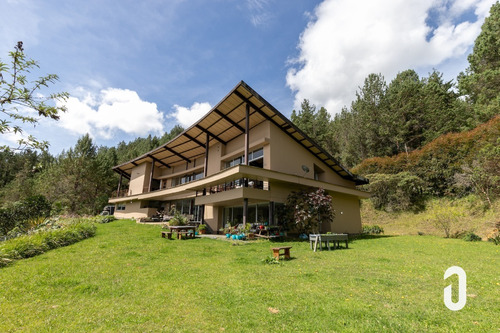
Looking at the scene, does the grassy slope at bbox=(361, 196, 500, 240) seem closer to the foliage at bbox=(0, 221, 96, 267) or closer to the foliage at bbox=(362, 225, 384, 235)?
the foliage at bbox=(362, 225, 384, 235)

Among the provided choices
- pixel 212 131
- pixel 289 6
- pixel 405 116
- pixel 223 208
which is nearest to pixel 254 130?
pixel 212 131

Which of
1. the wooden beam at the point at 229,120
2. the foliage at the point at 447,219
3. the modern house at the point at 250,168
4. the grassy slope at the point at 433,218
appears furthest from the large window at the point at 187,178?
the foliage at the point at 447,219

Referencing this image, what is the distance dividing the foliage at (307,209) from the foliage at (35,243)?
11.8 m

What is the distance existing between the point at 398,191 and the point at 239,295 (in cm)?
2550

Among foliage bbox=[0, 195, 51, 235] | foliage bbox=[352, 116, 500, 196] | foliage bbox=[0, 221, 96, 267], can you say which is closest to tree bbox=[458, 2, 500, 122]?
foliage bbox=[352, 116, 500, 196]

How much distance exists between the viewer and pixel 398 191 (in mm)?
23922

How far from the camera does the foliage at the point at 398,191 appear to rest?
23094 mm

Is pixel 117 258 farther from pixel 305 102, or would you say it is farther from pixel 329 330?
pixel 305 102

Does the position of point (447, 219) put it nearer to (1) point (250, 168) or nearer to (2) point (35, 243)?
(1) point (250, 168)

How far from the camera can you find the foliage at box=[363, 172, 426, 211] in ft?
75.8

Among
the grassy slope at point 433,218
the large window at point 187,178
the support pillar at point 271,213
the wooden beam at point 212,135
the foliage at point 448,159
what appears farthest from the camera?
the large window at point 187,178

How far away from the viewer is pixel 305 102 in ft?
125

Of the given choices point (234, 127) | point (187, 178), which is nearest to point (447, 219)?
point (234, 127)

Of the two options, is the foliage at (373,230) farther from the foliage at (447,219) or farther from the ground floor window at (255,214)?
the ground floor window at (255,214)
